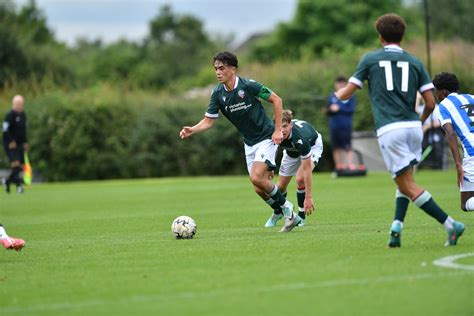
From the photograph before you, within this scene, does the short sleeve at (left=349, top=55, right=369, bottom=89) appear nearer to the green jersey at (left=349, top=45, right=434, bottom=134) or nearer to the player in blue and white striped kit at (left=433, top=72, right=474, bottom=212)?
the green jersey at (left=349, top=45, right=434, bottom=134)

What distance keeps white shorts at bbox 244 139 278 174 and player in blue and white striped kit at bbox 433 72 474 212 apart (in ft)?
7.22

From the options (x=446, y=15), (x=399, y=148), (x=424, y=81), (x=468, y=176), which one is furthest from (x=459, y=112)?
(x=446, y=15)

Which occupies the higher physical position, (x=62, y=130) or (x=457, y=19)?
(x=457, y=19)

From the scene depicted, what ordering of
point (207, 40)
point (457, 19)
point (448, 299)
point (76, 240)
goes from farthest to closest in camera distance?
point (207, 40) → point (457, 19) → point (76, 240) → point (448, 299)

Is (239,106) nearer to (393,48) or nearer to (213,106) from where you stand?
(213,106)

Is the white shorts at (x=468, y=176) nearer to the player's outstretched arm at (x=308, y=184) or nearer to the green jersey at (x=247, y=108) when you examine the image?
the player's outstretched arm at (x=308, y=184)

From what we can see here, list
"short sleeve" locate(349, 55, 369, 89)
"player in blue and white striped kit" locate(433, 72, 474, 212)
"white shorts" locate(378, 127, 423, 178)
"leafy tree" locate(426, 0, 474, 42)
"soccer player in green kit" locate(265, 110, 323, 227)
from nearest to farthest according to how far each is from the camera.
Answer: "white shorts" locate(378, 127, 423, 178)
"short sleeve" locate(349, 55, 369, 89)
"player in blue and white striped kit" locate(433, 72, 474, 212)
"soccer player in green kit" locate(265, 110, 323, 227)
"leafy tree" locate(426, 0, 474, 42)

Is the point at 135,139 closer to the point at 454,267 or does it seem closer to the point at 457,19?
the point at 454,267

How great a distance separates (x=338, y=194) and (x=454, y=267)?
11.5m

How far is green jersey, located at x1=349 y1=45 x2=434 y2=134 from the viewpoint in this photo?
9.41m

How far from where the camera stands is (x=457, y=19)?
225 feet

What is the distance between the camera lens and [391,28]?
9.54 meters

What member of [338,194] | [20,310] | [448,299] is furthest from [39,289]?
[338,194]

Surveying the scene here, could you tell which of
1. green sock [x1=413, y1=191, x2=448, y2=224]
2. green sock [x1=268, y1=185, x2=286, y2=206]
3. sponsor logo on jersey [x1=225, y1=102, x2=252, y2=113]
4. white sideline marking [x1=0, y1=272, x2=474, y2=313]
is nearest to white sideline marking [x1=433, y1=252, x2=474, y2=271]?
white sideline marking [x1=0, y1=272, x2=474, y2=313]
